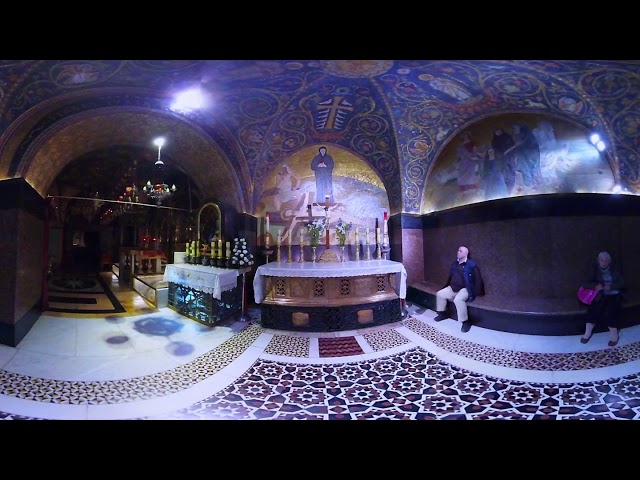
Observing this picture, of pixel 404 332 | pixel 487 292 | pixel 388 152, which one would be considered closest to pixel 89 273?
pixel 404 332

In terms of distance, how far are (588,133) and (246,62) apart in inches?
83.6

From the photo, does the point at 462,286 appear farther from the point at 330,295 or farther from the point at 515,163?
the point at 515,163

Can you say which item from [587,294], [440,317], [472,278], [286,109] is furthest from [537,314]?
[286,109]

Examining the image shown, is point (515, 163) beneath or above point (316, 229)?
above

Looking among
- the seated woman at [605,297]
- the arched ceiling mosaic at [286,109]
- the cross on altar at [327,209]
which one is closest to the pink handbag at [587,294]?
the seated woman at [605,297]

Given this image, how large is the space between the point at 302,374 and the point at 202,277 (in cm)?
79

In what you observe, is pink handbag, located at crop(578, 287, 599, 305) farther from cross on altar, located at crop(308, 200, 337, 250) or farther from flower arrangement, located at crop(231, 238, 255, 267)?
flower arrangement, located at crop(231, 238, 255, 267)

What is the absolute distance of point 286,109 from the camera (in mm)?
1636

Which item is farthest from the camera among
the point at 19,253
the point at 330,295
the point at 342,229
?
the point at 342,229

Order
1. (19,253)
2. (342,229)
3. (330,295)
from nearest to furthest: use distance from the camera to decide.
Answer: (19,253) < (330,295) < (342,229)

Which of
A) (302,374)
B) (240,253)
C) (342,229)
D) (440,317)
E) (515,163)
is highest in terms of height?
(515,163)

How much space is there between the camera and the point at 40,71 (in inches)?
50.6

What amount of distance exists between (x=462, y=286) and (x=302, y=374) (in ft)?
3.63

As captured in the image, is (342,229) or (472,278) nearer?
(472,278)
